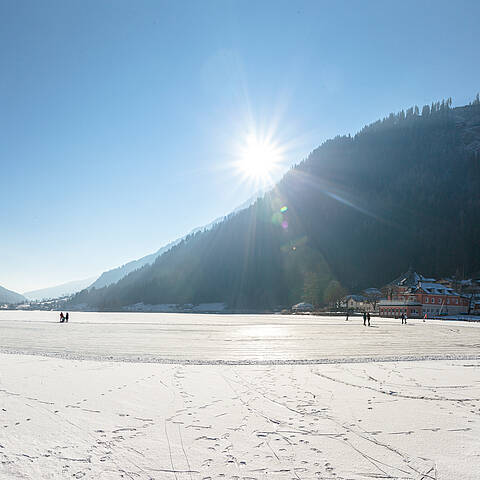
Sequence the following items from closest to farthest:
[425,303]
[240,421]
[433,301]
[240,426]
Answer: [240,426] → [240,421] → [425,303] → [433,301]

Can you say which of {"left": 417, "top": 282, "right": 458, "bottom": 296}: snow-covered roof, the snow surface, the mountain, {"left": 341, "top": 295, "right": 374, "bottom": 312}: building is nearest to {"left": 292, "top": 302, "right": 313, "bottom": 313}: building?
{"left": 341, "top": 295, "right": 374, "bottom": 312}: building

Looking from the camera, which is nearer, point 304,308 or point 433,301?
point 433,301

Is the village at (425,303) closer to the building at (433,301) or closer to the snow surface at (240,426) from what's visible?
the building at (433,301)

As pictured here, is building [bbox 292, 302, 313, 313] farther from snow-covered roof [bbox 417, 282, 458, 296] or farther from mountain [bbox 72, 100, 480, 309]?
mountain [bbox 72, 100, 480, 309]

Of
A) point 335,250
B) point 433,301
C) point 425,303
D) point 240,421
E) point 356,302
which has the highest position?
point 335,250

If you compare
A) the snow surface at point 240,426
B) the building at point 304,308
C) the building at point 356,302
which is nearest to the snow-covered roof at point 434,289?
the building at point 356,302

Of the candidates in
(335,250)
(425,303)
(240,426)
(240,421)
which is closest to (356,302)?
(425,303)

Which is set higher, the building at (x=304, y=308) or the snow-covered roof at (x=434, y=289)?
the snow-covered roof at (x=434, y=289)

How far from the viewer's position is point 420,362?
1490 centimetres

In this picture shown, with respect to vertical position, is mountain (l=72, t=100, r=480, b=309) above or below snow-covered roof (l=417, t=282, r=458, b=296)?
above

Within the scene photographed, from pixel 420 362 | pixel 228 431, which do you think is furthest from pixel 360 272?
pixel 228 431

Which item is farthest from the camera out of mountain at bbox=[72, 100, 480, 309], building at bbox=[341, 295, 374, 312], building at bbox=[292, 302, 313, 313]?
mountain at bbox=[72, 100, 480, 309]

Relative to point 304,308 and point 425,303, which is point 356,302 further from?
point 425,303

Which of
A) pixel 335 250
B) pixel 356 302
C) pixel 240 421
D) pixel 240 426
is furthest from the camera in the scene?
pixel 335 250
